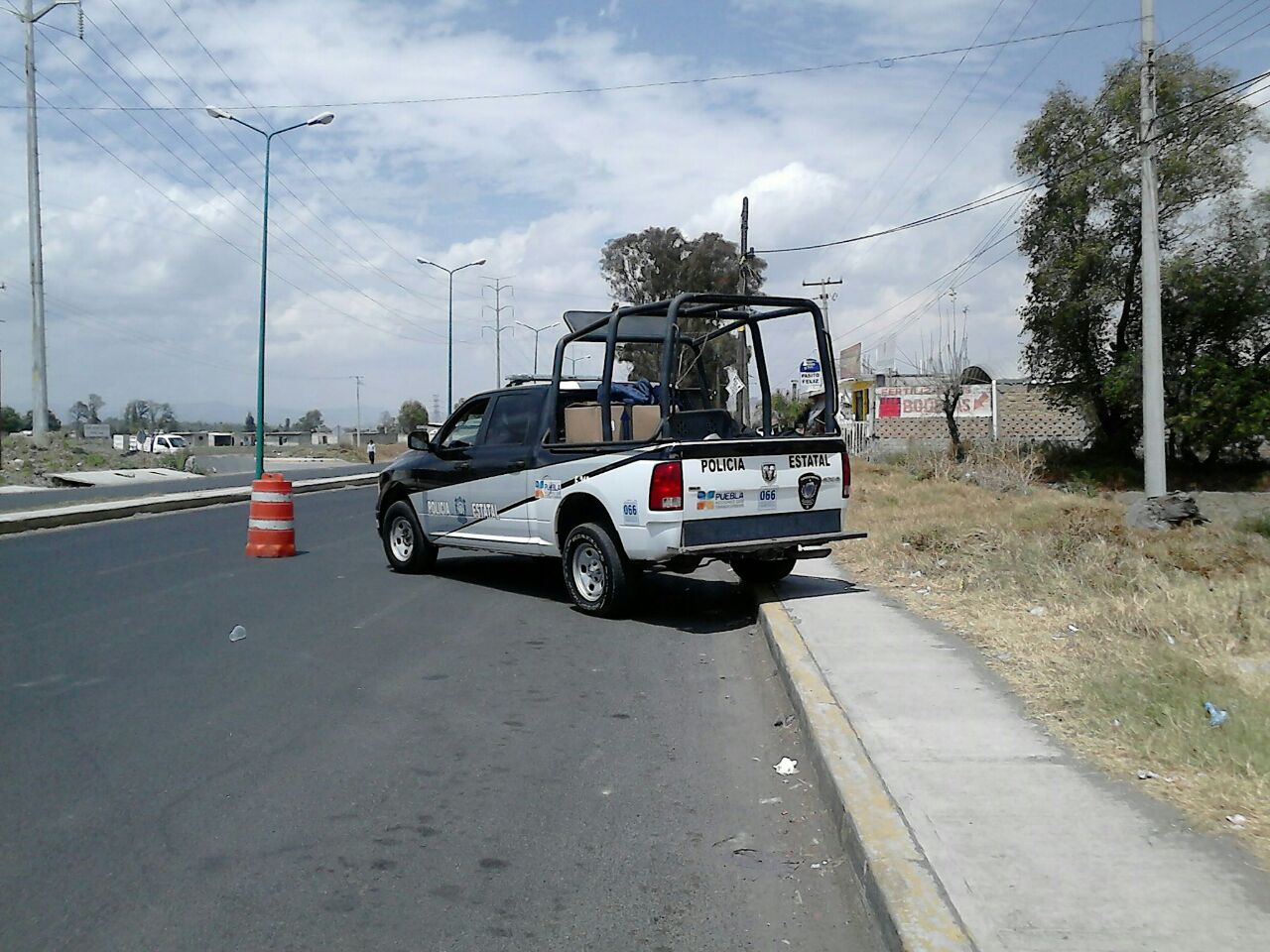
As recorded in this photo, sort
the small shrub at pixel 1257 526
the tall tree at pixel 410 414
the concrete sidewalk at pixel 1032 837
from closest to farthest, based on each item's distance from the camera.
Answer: the concrete sidewalk at pixel 1032 837
the small shrub at pixel 1257 526
the tall tree at pixel 410 414

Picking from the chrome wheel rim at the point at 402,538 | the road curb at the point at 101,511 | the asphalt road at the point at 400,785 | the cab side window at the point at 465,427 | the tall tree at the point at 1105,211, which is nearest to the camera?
the asphalt road at the point at 400,785

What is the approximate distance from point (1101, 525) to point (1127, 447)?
20685mm

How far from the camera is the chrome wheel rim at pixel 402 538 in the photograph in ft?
43.1

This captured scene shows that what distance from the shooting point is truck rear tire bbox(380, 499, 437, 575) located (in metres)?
13.0

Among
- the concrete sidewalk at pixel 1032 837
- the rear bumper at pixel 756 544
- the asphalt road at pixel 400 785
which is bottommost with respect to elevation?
the asphalt road at pixel 400 785

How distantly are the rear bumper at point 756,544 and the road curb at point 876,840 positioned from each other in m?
2.67

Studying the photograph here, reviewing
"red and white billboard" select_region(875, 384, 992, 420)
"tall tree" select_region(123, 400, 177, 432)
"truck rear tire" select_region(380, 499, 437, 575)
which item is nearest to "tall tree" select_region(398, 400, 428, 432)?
"tall tree" select_region(123, 400, 177, 432)

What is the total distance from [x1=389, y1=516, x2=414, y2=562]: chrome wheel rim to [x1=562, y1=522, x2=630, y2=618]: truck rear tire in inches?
126

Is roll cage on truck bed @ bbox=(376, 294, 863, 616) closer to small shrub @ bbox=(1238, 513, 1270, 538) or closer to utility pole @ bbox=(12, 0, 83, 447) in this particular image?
small shrub @ bbox=(1238, 513, 1270, 538)

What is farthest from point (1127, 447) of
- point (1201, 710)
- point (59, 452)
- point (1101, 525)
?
point (59, 452)

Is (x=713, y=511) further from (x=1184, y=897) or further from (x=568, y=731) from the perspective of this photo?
(x=1184, y=897)

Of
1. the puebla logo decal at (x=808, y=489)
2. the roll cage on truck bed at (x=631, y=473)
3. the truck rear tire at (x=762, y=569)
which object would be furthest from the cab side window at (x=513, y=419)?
the puebla logo decal at (x=808, y=489)

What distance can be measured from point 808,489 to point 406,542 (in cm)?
521

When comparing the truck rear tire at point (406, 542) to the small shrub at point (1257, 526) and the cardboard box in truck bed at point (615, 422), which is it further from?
the small shrub at point (1257, 526)
